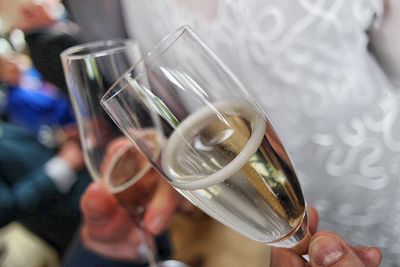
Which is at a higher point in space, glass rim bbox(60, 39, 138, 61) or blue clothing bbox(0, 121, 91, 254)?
glass rim bbox(60, 39, 138, 61)

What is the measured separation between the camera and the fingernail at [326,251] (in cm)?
29

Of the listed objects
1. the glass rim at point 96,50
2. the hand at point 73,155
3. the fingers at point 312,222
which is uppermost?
the glass rim at point 96,50

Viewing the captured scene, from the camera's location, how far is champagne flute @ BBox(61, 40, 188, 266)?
1.48ft

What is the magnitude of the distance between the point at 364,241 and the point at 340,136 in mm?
95

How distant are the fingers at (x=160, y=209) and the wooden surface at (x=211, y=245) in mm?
26

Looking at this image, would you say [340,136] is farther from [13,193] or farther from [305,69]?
[13,193]

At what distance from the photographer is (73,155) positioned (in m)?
0.66

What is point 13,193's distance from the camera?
625mm

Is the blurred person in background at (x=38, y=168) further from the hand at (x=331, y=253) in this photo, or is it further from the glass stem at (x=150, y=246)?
the hand at (x=331, y=253)

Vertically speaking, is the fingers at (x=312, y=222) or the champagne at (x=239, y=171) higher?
the champagne at (x=239, y=171)

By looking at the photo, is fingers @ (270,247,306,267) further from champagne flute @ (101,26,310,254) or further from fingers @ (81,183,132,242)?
fingers @ (81,183,132,242)

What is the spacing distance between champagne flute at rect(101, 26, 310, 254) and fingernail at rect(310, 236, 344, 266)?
0.03 metres

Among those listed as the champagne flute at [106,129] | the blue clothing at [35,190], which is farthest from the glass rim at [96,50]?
the blue clothing at [35,190]

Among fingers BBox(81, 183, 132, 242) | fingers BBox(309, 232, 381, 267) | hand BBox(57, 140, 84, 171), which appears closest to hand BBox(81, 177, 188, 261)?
fingers BBox(81, 183, 132, 242)
